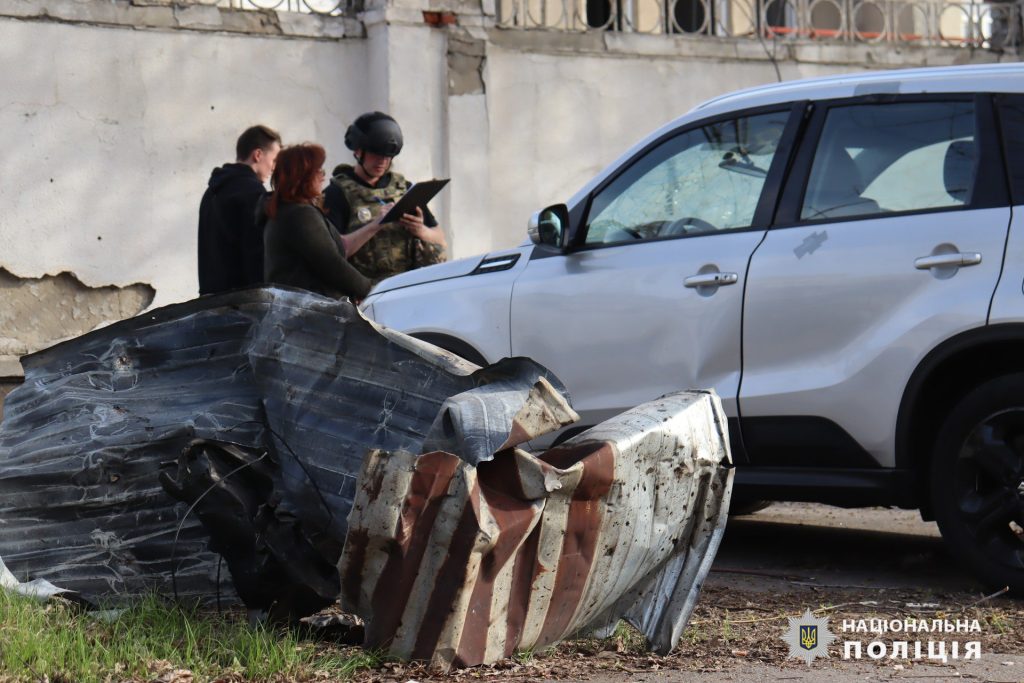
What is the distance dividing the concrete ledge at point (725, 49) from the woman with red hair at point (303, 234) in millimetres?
4940

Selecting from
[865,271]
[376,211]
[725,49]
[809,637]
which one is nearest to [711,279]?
[865,271]

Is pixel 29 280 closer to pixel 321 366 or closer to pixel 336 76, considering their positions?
pixel 336 76

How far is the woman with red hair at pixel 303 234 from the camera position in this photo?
5.97m

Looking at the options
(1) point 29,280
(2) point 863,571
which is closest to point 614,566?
(2) point 863,571

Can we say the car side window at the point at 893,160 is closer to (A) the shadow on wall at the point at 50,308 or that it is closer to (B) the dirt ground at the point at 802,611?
(B) the dirt ground at the point at 802,611

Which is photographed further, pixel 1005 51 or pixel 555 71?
pixel 1005 51

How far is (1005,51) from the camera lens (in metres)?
12.4

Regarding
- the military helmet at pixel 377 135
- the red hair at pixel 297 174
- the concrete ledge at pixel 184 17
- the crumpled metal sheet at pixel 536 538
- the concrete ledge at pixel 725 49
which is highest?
the concrete ledge at pixel 184 17

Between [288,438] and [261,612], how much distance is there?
0.58 meters

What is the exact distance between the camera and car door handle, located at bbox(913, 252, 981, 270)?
469 cm

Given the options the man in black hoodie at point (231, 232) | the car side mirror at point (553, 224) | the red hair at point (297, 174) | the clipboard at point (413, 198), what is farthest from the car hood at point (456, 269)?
the man in black hoodie at point (231, 232)
